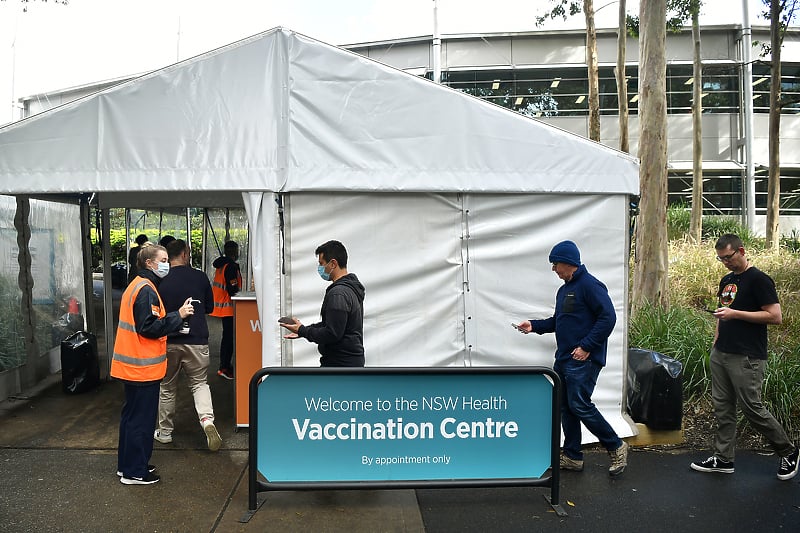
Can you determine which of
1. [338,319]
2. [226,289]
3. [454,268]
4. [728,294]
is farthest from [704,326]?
[226,289]

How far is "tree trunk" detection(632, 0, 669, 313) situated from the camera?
9.38 m

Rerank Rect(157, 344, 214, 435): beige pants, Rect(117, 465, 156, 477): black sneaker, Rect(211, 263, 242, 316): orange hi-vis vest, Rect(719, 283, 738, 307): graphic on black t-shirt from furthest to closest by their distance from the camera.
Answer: Rect(211, 263, 242, 316): orange hi-vis vest < Rect(157, 344, 214, 435): beige pants < Rect(719, 283, 738, 307): graphic on black t-shirt < Rect(117, 465, 156, 477): black sneaker

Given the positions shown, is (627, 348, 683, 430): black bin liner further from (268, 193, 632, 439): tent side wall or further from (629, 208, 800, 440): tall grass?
(629, 208, 800, 440): tall grass

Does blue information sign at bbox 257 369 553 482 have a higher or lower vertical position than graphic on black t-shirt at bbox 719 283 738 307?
lower

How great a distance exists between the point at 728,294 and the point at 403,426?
9.89 ft

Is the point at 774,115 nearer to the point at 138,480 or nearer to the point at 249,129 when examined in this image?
the point at 249,129

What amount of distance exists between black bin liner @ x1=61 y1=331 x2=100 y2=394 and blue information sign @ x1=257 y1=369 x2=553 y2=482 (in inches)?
169

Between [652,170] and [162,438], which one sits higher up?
[652,170]

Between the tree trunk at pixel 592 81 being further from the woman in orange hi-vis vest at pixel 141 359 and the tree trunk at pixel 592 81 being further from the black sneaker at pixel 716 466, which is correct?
the woman in orange hi-vis vest at pixel 141 359

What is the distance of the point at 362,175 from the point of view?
18.0 feet

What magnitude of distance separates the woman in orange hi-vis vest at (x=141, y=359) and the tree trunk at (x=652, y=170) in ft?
23.5

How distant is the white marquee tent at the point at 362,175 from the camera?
17.8 ft

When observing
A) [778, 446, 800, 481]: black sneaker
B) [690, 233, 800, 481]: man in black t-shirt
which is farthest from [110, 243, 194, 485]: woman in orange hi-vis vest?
[778, 446, 800, 481]: black sneaker

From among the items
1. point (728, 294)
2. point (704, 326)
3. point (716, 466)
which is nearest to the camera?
point (728, 294)
